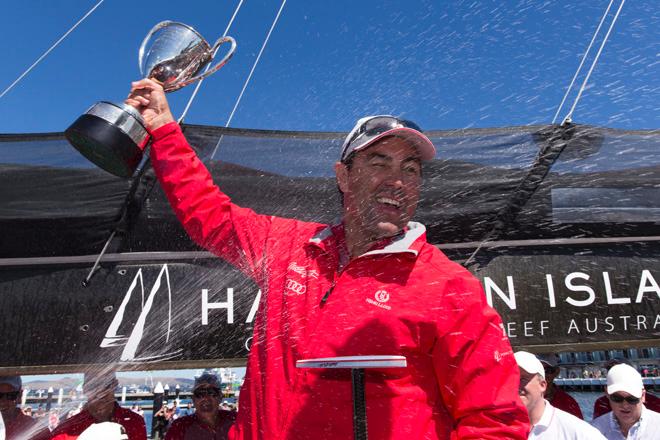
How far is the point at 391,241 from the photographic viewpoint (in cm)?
187

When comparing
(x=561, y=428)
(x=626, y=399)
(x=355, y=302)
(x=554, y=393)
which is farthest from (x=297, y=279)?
(x=554, y=393)

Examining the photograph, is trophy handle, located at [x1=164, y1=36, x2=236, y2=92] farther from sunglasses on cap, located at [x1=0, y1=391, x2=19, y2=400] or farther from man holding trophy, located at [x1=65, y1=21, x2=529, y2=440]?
sunglasses on cap, located at [x1=0, y1=391, x2=19, y2=400]

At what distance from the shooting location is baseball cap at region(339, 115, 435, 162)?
1.97m

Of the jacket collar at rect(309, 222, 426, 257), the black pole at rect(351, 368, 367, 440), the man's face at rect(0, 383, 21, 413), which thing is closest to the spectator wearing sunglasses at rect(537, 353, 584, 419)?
the jacket collar at rect(309, 222, 426, 257)

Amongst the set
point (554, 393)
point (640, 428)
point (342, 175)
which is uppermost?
point (342, 175)

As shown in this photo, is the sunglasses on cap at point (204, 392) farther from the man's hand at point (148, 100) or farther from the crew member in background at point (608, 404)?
the crew member in background at point (608, 404)

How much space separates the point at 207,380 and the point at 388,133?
3.73 meters

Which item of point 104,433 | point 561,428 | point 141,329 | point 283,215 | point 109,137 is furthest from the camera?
point 561,428

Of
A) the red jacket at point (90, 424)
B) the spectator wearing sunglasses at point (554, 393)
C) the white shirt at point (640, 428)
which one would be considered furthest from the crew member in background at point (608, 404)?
the red jacket at point (90, 424)

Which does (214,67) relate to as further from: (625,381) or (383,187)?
(625,381)

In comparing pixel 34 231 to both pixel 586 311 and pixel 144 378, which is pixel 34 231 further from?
pixel 586 311

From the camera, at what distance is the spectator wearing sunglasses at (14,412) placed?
4.36 meters

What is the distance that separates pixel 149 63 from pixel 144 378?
1916 mm

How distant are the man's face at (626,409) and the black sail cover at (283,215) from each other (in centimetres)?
192
